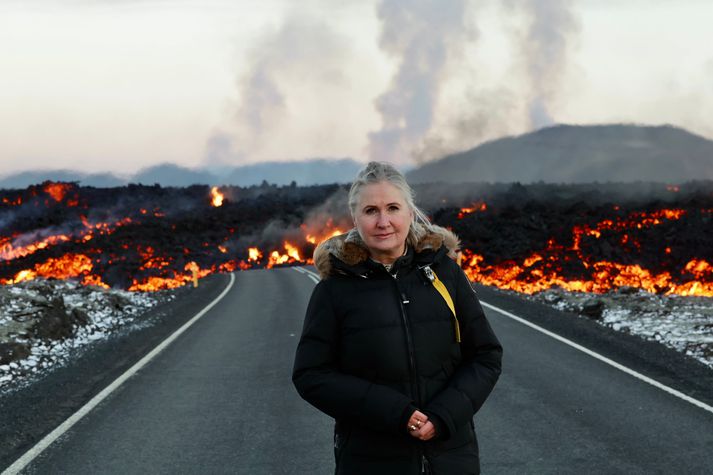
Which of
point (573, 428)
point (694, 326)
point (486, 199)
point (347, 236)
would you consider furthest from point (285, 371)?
point (486, 199)

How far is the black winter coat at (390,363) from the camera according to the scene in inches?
98.0

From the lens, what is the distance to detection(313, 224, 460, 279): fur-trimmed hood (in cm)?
260

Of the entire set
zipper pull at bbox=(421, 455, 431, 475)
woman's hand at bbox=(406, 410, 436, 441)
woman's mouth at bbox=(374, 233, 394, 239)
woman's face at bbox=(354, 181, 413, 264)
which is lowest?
zipper pull at bbox=(421, 455, 431, 475)

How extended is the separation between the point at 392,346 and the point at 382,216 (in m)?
0.51

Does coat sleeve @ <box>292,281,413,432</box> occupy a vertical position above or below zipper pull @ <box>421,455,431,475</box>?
above

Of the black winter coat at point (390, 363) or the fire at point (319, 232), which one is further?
the fire at point (319, 232)

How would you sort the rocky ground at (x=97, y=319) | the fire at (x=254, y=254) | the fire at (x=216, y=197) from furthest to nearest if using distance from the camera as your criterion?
the fire at (x=216, y=197) < the fire at (x=254, y=254) < the rocky ground at (x=97, y=319)

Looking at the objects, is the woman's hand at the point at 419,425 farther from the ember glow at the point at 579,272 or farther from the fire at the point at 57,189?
the fire at the point at 57,189

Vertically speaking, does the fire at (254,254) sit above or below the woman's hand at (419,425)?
below

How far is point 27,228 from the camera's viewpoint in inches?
3974

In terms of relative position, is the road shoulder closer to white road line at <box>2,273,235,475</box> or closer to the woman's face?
white road line at <box>2,273,235,475</box>

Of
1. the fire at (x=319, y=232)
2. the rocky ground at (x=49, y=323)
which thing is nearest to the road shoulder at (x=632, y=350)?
the rocky ground at (x=49, y=323)

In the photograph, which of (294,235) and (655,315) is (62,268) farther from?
(655,315)

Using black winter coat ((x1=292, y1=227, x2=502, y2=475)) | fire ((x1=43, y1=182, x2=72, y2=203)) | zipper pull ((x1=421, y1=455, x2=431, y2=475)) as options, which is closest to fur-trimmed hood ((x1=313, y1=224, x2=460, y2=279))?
black winter coat ((x1=292, y1=227, x2=502, y2=475))
